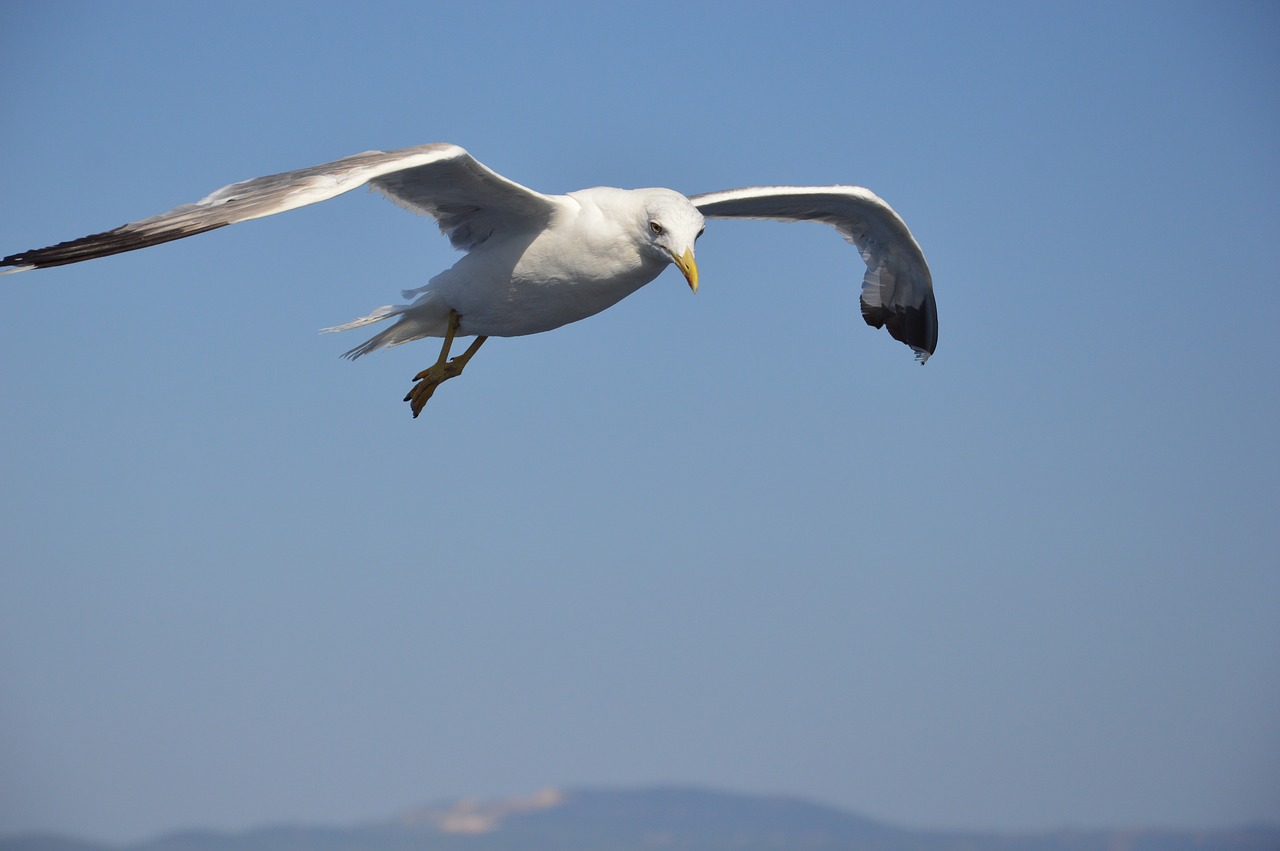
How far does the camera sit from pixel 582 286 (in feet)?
32.2

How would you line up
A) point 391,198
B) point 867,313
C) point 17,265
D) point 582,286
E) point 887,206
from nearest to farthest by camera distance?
point 17,265
point 582,286
point 391,198
point 887,206
point 867,313

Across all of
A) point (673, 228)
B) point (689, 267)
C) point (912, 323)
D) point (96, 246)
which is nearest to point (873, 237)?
point (912, 323)

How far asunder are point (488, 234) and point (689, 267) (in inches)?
92.9

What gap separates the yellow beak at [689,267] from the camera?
873 cm

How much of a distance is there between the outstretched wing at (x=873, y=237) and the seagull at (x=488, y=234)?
4cm

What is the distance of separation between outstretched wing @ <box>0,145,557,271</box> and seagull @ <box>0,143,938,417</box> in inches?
0.4

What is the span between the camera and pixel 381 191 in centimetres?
1050

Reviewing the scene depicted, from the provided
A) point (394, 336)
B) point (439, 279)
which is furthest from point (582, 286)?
point (394, 336)

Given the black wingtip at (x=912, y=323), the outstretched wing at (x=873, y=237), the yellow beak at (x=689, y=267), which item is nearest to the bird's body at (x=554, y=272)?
the yellow beak at (x=689, y=267)

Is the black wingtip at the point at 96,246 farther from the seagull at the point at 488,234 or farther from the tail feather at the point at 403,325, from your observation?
the tail feather at the point at 403,325

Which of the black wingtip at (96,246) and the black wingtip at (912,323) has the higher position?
the black wingtip at (912,323)

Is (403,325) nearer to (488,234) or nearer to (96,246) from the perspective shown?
(488,234)

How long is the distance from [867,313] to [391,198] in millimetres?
6116

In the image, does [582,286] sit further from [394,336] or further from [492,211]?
[394,336]
